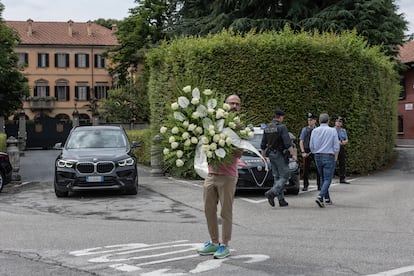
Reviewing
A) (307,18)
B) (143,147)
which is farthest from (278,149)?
(307,18)

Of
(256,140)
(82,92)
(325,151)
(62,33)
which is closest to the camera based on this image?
(325,151)

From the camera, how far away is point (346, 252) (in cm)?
781

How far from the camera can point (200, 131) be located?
7.16 m

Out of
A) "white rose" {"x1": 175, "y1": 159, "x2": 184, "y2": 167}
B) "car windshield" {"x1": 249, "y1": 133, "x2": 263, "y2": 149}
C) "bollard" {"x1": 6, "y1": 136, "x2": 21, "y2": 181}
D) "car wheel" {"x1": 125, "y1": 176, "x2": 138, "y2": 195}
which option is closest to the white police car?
"car windshield" {"x1": 249, "y1": 133, "x2": 263, "y2": 149}

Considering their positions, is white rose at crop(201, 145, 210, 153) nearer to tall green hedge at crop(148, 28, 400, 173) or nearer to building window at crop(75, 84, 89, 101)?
tall green hedge at crop(148, 28, 400, 173)


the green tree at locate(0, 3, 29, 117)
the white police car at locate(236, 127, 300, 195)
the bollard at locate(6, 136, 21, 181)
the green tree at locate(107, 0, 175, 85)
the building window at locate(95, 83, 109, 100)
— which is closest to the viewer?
the white police car at locate(236, 127, 300, 195)

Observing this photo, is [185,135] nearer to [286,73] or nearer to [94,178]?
[94,178]

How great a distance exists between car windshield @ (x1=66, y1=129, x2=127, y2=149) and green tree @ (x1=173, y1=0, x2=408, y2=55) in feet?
38.9

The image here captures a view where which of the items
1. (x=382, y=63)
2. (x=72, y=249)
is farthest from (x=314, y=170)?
(x=72, y=249)

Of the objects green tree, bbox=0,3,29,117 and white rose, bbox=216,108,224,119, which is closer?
white rose, bbox=216,108,224,119

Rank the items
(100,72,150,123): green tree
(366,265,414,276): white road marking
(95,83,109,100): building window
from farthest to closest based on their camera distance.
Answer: (95,83,109,100): building window
(100,72,150,123): green tree
(366,265,414,276): white road marking

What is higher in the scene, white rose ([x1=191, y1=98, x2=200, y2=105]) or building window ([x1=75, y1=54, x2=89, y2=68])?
building window ([x1=75, y1=54, x2=89, y2=68])

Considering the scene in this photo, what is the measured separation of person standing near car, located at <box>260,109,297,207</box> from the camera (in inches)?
470

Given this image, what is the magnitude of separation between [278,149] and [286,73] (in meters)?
6.76
